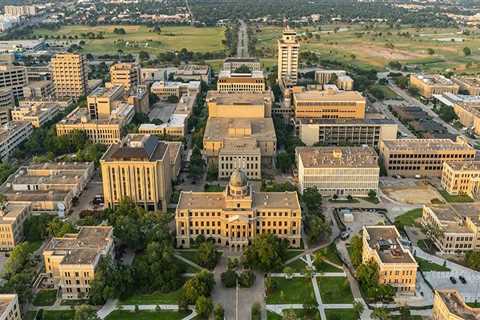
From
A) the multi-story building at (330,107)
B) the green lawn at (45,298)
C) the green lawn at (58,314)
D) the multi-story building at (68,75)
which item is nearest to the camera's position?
the green lawn at (58,314)

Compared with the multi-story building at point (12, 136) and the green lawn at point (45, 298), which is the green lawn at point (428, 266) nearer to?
the green lawn at point (45, 298)

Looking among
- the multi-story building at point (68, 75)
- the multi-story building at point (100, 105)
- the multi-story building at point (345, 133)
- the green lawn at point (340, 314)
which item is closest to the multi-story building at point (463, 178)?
the multi-story building at point (345, 133)

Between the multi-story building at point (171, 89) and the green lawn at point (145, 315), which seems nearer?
the green lawn at point (145, 315)

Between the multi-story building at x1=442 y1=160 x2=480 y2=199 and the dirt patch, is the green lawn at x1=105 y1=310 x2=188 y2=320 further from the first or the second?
the multi-story building at x1=442 y1=160 x2=480 y2=199

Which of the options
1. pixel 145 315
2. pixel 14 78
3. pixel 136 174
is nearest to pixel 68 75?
pixel 14 78

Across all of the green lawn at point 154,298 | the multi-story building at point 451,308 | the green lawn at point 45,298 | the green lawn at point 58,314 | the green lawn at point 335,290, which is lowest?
the green lawn at point 335,290

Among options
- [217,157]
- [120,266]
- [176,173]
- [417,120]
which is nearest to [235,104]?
[217,157]
